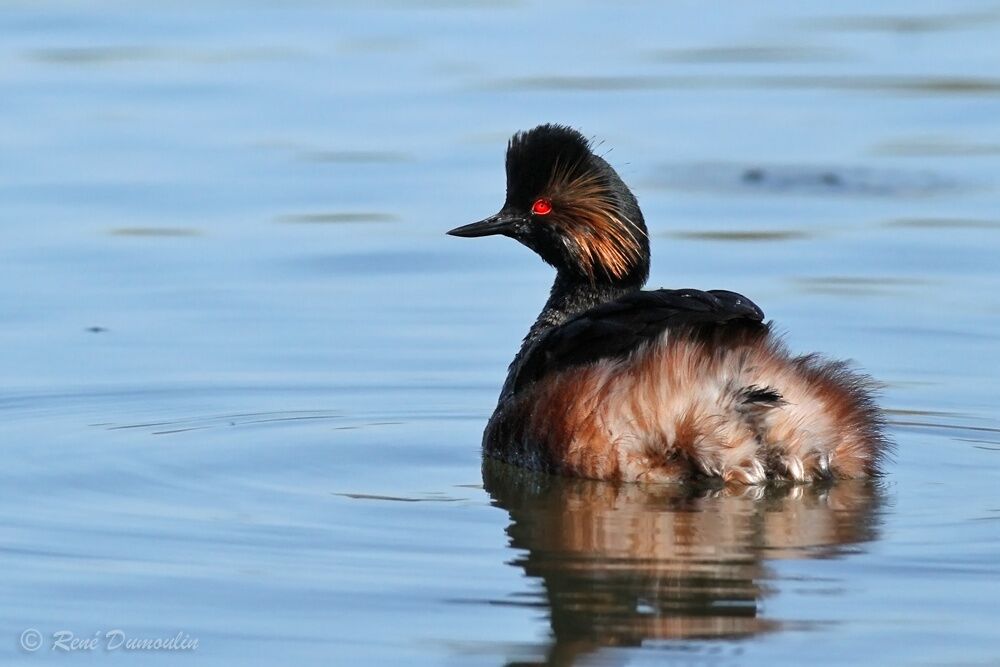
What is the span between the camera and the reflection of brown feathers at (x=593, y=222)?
323 inches

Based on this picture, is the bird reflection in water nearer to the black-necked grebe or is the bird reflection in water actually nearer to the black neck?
the black-necked grebe

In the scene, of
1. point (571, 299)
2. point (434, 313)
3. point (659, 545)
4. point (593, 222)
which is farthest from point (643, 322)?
point (434, 313)

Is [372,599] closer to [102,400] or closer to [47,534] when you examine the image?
[47,534]

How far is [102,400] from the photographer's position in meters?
8.62

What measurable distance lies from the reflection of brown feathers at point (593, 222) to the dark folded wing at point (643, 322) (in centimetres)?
74

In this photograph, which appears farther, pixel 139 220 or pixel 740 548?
pixel 139 220

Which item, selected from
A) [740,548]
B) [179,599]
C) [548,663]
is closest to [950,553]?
[740,548]

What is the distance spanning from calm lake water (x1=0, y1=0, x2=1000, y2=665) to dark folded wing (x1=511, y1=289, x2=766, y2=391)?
475mm

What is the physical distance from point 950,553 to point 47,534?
8.96 ft

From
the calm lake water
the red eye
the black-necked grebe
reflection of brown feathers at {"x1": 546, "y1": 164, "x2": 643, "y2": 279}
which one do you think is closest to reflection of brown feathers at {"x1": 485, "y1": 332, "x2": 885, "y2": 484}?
the black-necked grebe

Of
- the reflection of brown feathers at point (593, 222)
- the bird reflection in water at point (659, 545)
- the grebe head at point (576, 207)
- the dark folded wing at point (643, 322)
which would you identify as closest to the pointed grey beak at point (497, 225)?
the grebe head at point (576, 207)

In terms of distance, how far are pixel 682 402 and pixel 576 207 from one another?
147 centimetres

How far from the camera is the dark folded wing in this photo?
7082 millimetres

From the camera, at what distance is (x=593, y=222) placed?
8219 millimetres
